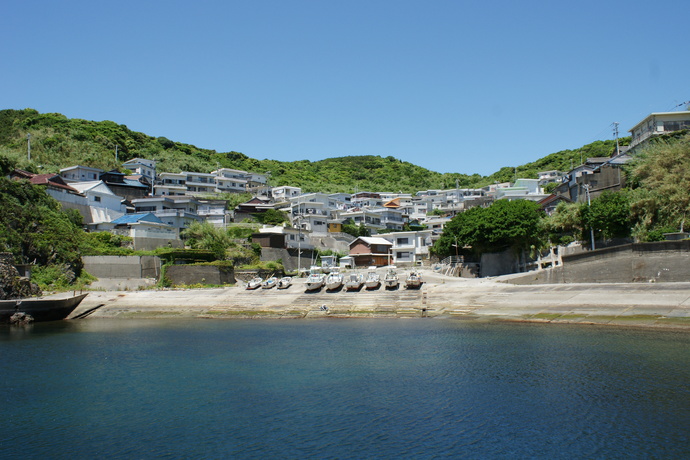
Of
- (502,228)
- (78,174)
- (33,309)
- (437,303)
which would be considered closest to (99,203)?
(78,174)

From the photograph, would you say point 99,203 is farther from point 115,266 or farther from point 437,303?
point 437,303

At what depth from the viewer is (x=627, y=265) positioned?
40.0m

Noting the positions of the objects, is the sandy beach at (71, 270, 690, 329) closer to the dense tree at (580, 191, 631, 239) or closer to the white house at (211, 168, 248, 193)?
the dense tree at (580, 191, 631, 239)

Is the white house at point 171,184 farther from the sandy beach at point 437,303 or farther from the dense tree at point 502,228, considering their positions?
the dense tree at point 502,228

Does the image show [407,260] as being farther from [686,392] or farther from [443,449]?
[443,449]

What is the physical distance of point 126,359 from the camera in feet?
94.5

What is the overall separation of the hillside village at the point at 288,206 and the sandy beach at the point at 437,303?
15.2 m

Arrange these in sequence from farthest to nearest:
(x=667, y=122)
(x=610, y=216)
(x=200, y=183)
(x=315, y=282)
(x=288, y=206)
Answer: (x=200, y=183)
(x=288, y=206)
(x=667, y=122)
(x=315, y=282)
(x=610, y=216)

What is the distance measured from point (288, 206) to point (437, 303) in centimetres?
5582

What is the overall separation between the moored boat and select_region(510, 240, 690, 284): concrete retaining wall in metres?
40.9

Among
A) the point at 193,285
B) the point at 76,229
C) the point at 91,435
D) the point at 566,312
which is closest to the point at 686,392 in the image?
the point at 566,312

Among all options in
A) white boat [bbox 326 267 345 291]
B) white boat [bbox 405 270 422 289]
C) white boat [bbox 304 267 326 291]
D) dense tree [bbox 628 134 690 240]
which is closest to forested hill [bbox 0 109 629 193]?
white boat [bbox 304 267 326 291]

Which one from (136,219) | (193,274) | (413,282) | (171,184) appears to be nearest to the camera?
(413,282)

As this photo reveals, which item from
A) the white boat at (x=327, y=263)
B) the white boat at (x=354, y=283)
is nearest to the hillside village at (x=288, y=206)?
the white boat at (x=327, y=263)
